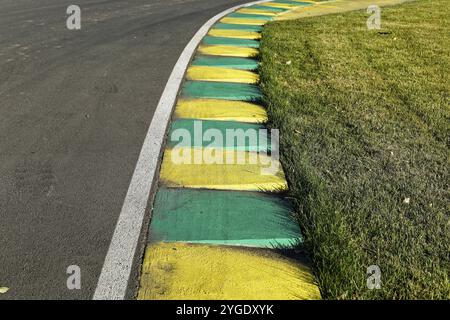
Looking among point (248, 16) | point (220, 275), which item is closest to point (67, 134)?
point (220, 275)

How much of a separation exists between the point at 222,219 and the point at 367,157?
1.69 meters

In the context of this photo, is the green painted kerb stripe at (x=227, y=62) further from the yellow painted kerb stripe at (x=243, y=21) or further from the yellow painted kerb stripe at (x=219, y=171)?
the yellow painted kerb stripe at (x=243, y=21)

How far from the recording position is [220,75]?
7.28 meters

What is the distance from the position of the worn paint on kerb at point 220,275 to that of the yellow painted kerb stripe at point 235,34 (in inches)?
294

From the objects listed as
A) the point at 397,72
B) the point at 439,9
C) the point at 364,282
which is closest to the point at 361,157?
the point at 364,282

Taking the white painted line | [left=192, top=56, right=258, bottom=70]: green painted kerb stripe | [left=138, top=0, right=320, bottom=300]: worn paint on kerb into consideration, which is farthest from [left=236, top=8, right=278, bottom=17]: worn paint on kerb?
the white painted line

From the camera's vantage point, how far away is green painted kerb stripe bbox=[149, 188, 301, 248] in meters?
3.39

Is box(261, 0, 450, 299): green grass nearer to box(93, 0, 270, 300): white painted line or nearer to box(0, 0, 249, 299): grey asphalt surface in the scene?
box(93, 0, 270, 300): white painted line

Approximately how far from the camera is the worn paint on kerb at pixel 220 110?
557 centimetres

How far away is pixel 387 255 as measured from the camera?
3.15 meters

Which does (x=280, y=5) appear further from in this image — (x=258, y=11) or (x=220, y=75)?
(x=220, y=75)

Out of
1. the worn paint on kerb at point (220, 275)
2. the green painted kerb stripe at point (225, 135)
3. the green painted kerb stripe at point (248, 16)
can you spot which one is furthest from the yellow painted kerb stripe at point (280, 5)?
the worn paint on kerb at point (220, 275)
